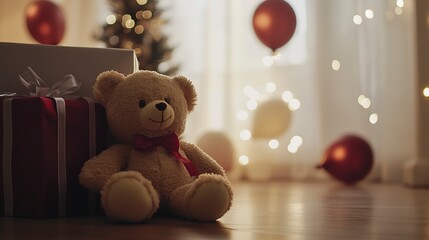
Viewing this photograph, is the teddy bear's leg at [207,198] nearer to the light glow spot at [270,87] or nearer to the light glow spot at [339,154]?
the light glow spot at [339,154]

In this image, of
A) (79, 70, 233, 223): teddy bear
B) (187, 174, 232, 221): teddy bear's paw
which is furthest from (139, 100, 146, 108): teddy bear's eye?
(187, 174, 232, 221): teddy bear's paw

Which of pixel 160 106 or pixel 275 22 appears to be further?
pixel 275 22

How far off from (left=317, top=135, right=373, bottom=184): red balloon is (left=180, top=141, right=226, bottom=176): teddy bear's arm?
3.20 feet

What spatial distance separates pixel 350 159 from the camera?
201 cm

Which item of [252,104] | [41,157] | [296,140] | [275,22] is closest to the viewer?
[41,157]

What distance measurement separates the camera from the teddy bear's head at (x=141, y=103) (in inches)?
42.5

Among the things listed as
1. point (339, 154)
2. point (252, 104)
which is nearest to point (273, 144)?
point (252, 104)

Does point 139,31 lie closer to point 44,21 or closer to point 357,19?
point 44,21

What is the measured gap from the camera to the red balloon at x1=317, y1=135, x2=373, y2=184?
2.01m

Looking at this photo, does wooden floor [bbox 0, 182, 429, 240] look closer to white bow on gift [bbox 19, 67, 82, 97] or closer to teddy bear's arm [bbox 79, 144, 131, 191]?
teddy bear's arm [bbox 79, 144, 131, 191]

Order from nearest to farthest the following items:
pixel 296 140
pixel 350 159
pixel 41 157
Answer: pixel 41 157
pixel 350 159
pixel 296 140

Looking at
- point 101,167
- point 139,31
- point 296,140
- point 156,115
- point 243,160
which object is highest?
point 139,31

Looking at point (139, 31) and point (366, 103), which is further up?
point (139, 31)

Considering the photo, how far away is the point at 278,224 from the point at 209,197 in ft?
0.49
